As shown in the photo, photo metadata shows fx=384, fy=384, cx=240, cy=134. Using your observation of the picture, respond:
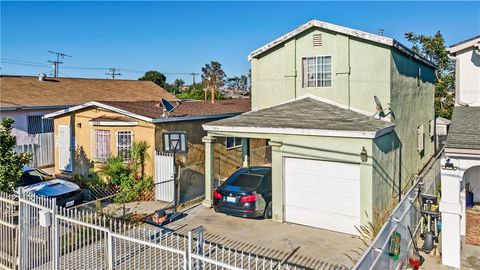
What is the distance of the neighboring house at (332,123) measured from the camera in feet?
35.6

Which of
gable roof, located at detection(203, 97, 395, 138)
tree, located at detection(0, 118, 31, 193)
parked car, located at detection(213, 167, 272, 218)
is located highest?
gable roof, located at detection(203, 97, 395, 138)

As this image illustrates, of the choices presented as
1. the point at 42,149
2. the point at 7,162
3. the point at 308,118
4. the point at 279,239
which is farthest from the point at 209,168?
the point at 42,149

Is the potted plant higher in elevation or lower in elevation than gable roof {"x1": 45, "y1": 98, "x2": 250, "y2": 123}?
lower

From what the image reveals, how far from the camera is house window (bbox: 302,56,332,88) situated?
13617 mm

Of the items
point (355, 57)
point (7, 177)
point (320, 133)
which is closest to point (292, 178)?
point (320, 133)

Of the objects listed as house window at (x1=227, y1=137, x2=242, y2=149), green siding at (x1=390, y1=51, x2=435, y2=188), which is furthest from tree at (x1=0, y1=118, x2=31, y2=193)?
green siding at (x1=390, y1=51, x2=435, y2=188)

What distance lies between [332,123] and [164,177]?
692cm

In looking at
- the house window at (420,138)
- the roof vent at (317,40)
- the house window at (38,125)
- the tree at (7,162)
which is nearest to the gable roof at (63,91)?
the house window at (38,125)

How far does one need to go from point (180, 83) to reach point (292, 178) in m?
76.9

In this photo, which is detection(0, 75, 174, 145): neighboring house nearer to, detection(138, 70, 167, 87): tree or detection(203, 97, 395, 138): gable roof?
detection(203, 97, 395, 138): gable roof

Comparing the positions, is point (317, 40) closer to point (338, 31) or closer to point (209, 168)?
point (338, 31)

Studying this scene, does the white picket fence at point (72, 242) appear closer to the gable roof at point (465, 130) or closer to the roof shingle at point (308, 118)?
the roof shingle at point (308, 118)

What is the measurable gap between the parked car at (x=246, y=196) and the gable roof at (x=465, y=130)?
17.8 ft

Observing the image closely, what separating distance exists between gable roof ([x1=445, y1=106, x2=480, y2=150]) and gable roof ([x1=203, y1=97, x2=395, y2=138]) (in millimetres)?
1778
